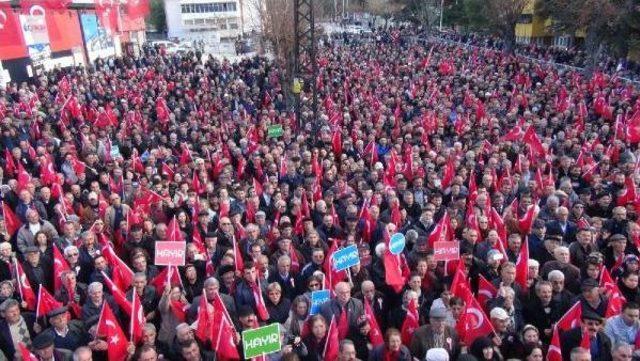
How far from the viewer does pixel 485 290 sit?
5.85 m

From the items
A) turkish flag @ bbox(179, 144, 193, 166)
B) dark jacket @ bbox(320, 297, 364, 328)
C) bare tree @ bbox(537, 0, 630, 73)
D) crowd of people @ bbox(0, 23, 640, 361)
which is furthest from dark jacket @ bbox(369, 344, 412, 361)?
bare tree @ bbox(537, 0, 630, 73)

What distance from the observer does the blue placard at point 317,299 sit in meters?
5.55

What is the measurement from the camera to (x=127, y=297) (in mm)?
5824

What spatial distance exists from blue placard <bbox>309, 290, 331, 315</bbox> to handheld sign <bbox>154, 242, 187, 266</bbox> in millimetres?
1647

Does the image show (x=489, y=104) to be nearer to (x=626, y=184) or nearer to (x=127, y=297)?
(x=626, y=184)

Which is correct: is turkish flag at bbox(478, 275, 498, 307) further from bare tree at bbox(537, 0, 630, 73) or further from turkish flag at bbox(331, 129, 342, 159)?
bare tree at bbox(537, 0, 630, 73)

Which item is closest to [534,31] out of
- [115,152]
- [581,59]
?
[581,59]

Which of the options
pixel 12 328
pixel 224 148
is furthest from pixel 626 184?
pixel 12 328

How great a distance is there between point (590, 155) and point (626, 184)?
6.02ft

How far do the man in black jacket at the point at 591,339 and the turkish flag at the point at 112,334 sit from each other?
394cm

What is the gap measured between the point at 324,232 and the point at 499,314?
325 cm

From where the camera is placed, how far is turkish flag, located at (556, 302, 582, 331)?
5.16 meters

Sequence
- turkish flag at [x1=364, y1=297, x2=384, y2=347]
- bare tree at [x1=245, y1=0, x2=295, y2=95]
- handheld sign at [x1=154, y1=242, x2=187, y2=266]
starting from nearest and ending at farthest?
turkish flag at [x1=364, y1=297, x2=384, y2=347] → handheld sign at [x1=154, y1=242, x2=187, y2=266] → bare tree at [x1=245, y1=0, x2=295, y2=95]

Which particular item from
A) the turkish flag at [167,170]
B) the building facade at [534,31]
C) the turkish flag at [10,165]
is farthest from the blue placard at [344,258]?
the building facade at [534,31]
